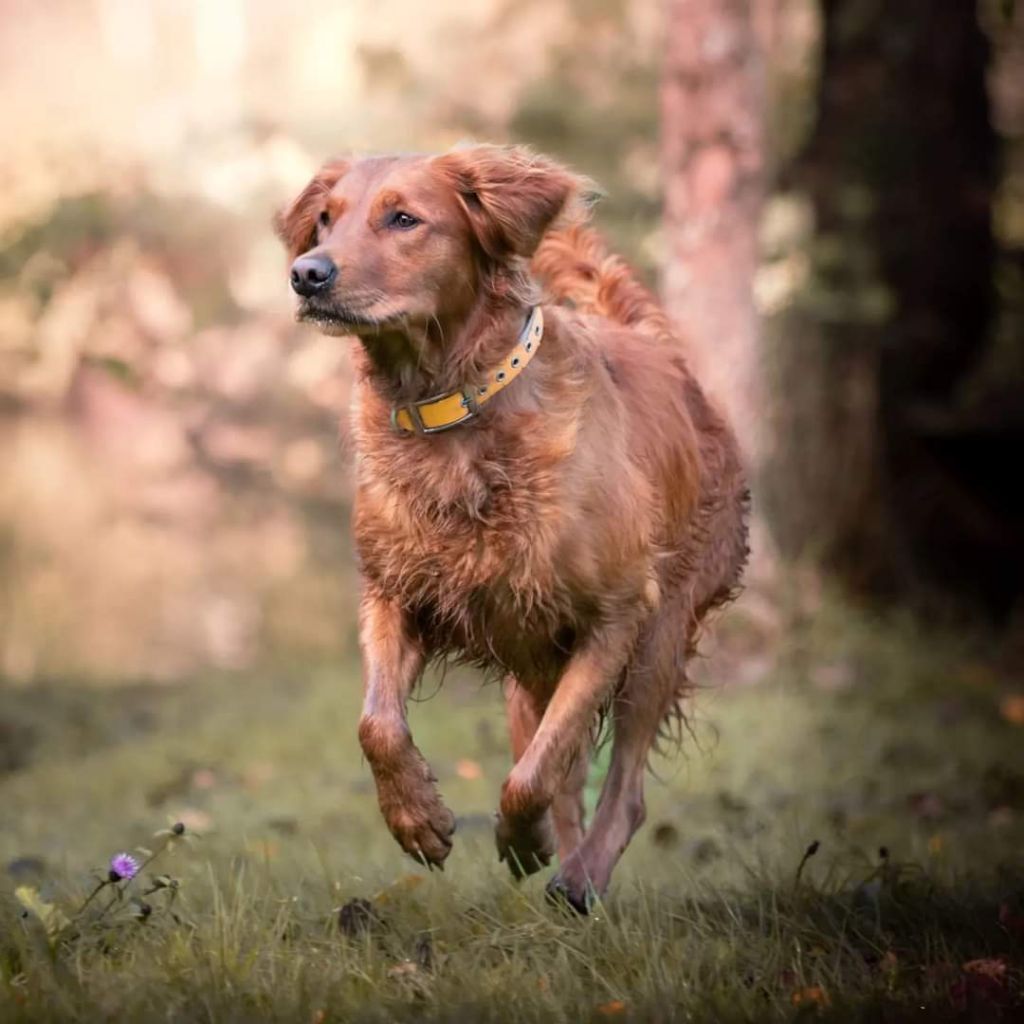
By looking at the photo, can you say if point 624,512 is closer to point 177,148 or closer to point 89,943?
point 89,943

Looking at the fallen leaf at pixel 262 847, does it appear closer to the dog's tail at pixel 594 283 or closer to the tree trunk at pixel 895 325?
the dog's tail at pixel 594 283

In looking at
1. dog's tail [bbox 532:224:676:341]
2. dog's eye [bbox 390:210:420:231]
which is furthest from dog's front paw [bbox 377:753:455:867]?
dog's tail [bbox 532:224:676:341]

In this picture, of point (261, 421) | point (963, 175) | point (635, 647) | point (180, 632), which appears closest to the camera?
point (635, 647)

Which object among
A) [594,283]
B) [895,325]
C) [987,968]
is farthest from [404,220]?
[895,325]

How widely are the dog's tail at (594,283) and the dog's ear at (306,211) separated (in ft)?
3.35

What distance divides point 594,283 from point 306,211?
4.00 ft

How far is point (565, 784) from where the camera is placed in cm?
508

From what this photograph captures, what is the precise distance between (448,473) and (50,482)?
12.7m

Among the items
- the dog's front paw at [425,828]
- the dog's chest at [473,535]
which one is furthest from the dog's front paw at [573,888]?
the dog's chest at [473,535]

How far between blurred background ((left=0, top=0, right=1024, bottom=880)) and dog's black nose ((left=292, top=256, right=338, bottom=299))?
2910 mm

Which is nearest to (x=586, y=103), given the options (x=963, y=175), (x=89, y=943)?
(x=963, y=175)

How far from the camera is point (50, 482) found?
1620 cm

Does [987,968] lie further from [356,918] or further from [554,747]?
[356,918]

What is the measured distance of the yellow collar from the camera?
14.2ft
